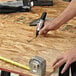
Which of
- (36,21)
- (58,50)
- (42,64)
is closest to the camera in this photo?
(42,64)

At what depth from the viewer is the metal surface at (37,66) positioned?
3.60ft

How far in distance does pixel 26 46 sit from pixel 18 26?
0.30m

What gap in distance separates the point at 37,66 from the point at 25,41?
0.35m

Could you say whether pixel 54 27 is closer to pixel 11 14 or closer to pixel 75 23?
pixel 75 23

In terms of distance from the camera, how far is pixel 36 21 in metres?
1.68

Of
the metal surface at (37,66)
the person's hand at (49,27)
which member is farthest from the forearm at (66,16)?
the metal surface at (37,66)

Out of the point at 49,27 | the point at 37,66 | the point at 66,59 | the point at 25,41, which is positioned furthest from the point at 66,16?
the point at 37,66

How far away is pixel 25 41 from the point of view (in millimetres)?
1431

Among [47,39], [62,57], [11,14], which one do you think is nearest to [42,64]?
[62,57]

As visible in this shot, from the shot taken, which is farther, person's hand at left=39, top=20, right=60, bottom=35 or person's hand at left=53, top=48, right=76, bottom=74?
person's hand at left=39, top=20, right=60, bottom=35

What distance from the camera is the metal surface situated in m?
1.10

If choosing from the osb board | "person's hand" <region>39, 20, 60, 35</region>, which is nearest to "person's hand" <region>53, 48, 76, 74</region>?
the osb board

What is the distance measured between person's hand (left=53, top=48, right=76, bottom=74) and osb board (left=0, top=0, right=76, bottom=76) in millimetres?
35

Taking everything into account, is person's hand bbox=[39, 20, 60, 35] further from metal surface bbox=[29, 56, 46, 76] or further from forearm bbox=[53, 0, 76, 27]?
metal surface bbox=[29, 56, 46, 76]
